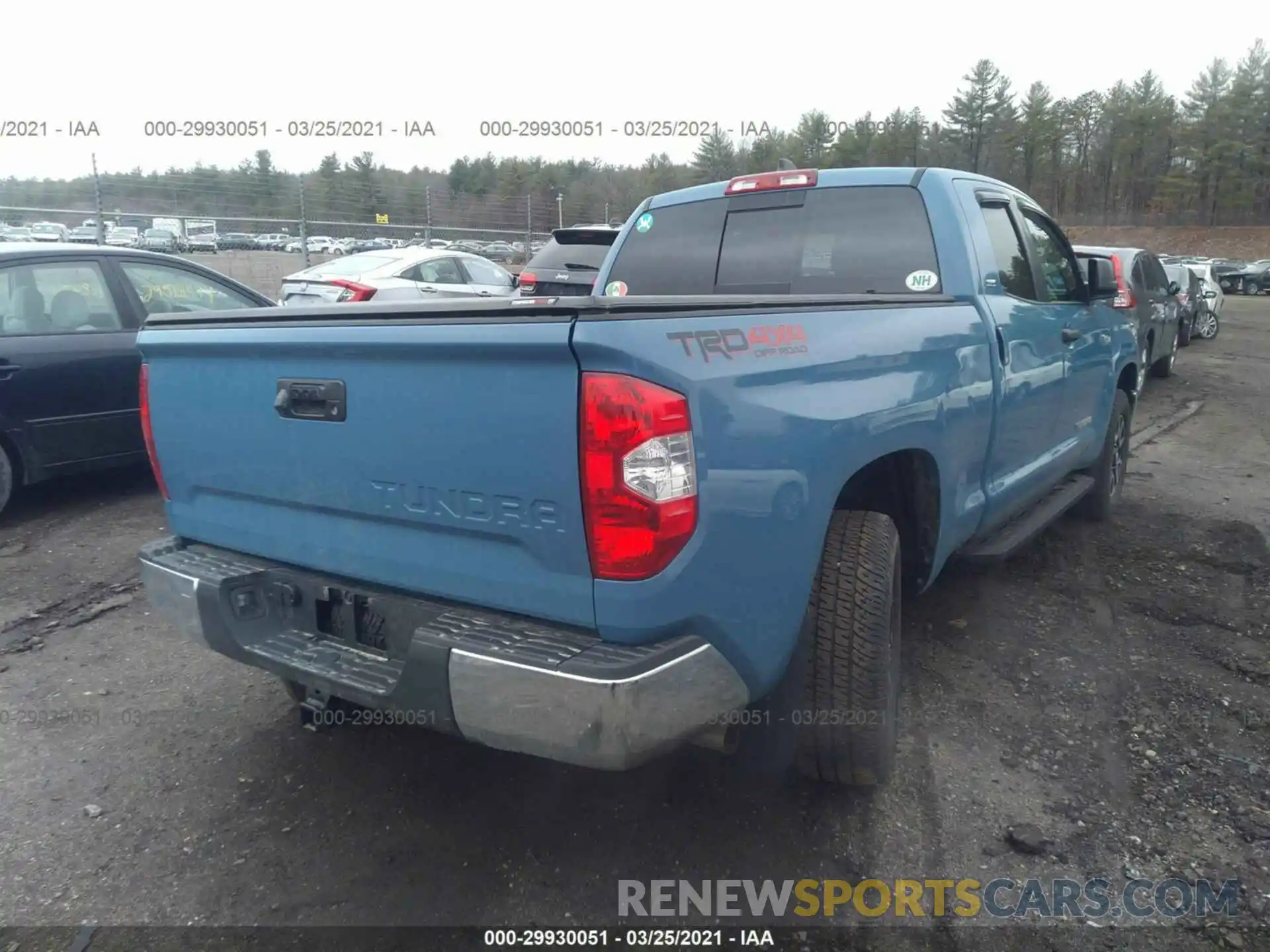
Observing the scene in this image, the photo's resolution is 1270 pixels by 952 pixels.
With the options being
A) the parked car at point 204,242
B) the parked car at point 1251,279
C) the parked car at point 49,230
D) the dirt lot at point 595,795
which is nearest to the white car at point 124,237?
the parked car at point 49,230

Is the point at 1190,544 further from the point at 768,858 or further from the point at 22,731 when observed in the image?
the point at 22,731

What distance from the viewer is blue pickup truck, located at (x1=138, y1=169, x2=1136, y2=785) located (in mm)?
1972

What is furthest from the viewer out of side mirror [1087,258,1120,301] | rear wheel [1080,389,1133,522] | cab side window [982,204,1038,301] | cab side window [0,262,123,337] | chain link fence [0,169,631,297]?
chain link fence [0,169,631,297]

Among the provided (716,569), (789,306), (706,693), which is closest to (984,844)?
(706,693)

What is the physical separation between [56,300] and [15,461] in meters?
0.99

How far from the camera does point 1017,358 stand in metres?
3.55

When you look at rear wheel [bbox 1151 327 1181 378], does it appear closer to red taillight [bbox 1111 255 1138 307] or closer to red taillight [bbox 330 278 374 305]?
red taillight [bbox 1111 255 1138 307]

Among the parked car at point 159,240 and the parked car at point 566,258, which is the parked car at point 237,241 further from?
the parked car at point 566,258

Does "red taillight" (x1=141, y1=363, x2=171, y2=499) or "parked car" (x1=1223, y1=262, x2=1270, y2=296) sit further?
"parked car" (x1=1223, y1=262, x2=1270, y2=296)

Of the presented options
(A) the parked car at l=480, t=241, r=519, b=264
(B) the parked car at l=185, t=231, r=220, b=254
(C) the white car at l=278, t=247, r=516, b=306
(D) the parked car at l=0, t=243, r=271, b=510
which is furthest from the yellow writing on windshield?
(A) the parked car at l=480, t=241, r=519, b=264

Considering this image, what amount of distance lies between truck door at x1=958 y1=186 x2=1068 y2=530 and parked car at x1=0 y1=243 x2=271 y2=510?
423 cm

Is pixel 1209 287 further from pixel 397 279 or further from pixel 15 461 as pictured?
pixel 15 461

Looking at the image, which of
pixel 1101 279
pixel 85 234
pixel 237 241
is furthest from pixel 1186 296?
pixel 85 234

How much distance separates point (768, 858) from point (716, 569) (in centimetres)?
98
